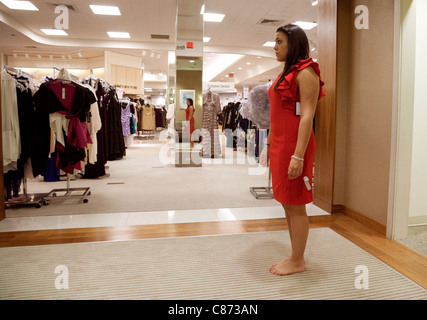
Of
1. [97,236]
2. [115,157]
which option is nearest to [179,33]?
[115,157]

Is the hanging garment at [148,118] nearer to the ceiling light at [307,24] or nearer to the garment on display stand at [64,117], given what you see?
the ceiling light at [307,24]

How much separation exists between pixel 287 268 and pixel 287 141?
81 centimetres

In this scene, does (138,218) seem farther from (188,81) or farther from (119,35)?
(119,35)

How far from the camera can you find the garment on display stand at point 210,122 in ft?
25.4

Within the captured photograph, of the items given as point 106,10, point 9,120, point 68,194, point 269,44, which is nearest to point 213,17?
point 106,10

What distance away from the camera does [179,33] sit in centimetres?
666

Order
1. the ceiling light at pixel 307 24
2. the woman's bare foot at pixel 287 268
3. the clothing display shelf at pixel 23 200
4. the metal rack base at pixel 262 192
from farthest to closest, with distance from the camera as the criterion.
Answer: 1. the ceiling light at pixel 307 24
2. the metal rack base at pixel 262 192
3. the clothing display shelf at pixel 23 200
4. the woman's bare foot at pixel 287 268

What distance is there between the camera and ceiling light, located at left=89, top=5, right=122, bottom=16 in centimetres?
830

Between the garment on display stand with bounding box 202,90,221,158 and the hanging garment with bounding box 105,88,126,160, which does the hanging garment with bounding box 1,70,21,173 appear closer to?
the hanging garment with bounding box 105,88,126,160

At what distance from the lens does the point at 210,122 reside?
777 centimetres

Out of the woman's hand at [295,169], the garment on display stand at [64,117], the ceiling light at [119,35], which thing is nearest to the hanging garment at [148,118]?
the ceiling light at [119,35]

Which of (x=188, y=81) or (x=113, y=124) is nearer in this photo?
(x=113, y=124)

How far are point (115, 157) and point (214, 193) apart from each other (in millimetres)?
3735

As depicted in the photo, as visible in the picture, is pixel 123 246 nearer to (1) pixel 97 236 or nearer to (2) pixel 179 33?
(1) pixel 97 236
